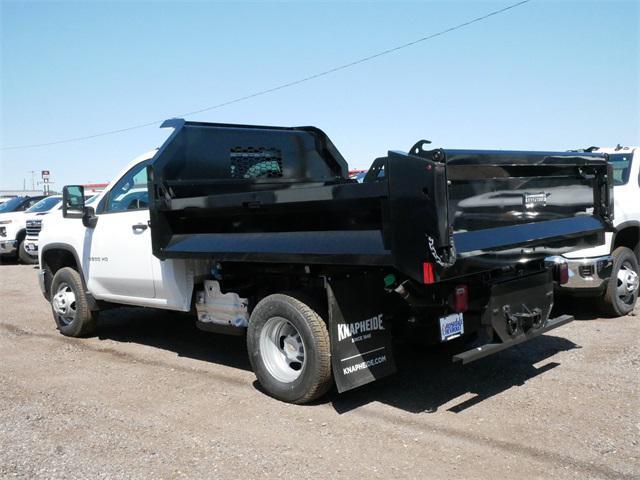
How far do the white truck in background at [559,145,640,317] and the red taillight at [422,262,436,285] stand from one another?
3316 millimetres

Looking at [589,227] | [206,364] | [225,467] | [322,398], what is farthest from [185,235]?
[589,227]

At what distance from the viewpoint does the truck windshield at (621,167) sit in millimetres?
8133

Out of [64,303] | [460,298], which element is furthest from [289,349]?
[64,303]

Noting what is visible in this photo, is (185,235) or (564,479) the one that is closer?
(564,479)

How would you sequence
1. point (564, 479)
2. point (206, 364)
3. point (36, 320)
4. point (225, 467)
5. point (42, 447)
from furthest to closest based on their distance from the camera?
point (36, 320), point (206, 364), point (42, 447), point (225, 467), point (564, 479)

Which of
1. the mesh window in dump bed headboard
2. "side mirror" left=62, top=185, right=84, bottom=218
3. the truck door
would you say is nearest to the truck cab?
the truck door

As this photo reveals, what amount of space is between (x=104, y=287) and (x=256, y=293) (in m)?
2.24

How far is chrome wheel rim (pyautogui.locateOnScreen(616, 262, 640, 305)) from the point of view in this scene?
299 inches

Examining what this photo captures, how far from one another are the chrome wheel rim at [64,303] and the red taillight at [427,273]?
5.12 meters

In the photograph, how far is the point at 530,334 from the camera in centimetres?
523

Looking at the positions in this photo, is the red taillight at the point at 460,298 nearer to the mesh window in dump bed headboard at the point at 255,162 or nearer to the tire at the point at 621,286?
the mesh window in dump bed headboard at the point at 255,162

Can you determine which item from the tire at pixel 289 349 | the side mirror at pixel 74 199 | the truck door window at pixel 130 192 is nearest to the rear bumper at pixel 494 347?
the tire at pixel 289 349

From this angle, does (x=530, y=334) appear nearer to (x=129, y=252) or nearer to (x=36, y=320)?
(x=129, y=252)

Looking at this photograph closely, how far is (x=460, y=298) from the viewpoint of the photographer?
4.73 m
